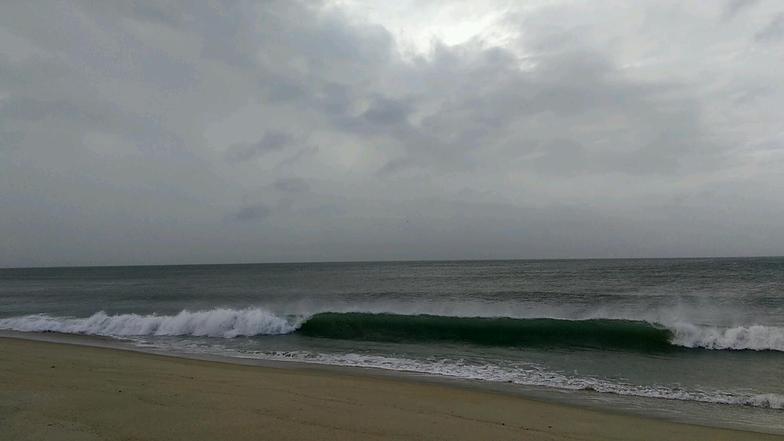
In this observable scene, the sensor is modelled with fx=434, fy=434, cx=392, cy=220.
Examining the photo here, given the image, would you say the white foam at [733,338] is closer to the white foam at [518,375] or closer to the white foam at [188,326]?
the white foam at [518,375]

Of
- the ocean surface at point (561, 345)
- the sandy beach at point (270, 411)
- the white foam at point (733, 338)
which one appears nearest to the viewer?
the sandy beach at point (270, 411)

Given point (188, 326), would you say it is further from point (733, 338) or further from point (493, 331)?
point (733, 338)

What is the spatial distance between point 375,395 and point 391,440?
2.61 meters

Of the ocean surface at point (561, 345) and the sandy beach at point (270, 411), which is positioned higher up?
the sandy beach at point (270, 411)

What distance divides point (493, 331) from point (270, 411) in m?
12.6

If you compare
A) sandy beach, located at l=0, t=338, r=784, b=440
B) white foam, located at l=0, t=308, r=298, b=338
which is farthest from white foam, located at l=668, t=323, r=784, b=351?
white foam, located at l=0, t=308, r=298, b=338

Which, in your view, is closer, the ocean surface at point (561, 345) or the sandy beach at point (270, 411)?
the sandy beach at point (270, 411)

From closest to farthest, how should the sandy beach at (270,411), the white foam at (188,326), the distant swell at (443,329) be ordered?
the sandy beach at (270,411)
the distant swell at (443,329)
the white foam at (188,326)

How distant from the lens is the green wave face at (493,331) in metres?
15.4

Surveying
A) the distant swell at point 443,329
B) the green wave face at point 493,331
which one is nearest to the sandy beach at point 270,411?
the green wave face at point 493,331

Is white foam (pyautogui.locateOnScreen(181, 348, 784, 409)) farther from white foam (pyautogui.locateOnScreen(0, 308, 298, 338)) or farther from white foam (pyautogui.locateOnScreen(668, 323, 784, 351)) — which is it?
white foam (pyautogui.locateOnScreen(668, 323, 784, 351))

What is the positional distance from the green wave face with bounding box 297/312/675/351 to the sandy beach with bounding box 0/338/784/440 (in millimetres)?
7725

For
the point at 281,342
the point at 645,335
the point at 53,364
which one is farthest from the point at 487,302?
the point at 53,364

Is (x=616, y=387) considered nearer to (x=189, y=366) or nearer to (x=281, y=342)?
(x=189, y=366)
